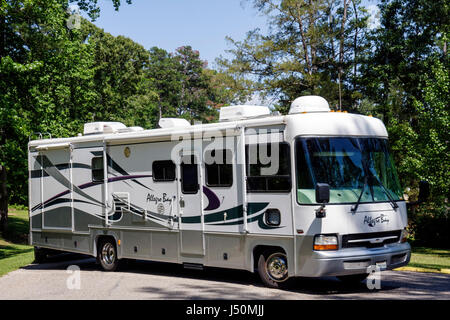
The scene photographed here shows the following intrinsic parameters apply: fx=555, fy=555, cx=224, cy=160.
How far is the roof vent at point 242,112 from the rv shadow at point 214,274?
322cm

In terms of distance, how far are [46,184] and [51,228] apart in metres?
1.17

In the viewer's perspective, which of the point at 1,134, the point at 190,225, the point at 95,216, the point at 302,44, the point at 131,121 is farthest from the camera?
the point at 131,121

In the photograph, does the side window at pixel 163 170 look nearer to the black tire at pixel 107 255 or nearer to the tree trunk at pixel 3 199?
the black tire at pixel 107 255

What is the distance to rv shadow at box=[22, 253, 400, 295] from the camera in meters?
9.90

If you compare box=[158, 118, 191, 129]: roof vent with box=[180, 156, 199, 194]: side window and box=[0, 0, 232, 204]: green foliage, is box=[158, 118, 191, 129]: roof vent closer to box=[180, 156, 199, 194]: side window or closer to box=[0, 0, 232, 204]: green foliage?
box=[180, 156, 199, 194]: side window

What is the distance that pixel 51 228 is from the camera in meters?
14.5

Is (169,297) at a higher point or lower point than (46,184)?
lower

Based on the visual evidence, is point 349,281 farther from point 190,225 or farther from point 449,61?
point 449,61

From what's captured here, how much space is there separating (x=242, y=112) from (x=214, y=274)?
365 centimetres

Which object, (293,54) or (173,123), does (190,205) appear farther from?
(293,54)

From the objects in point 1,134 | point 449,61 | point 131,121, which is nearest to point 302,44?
point 449,61

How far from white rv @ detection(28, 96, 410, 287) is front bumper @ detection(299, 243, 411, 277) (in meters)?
0.02

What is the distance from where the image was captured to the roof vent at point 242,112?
428 inches
